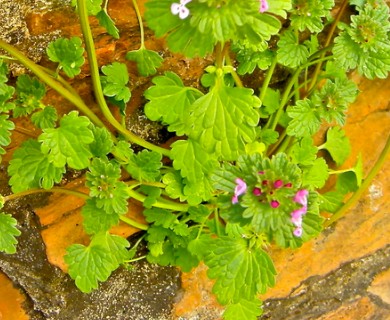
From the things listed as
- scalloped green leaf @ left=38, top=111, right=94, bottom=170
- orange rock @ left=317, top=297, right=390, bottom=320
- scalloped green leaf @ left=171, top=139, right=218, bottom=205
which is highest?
scalloped green leaf @ left=38, top=111, right=94, bottom=170

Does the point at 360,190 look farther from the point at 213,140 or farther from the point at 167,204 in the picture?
the point at 213,140

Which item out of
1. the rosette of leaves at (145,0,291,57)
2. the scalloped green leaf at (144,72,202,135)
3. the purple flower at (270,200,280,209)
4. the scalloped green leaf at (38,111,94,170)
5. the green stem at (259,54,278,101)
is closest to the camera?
the rosette of leaves at (145,0,291,57)

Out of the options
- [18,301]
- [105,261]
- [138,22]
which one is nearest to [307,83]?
[138,22]

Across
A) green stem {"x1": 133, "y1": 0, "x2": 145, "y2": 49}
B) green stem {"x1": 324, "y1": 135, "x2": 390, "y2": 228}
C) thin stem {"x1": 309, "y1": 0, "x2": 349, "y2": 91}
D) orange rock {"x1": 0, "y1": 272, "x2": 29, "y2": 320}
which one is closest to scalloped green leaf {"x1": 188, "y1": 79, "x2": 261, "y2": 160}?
green stem {"x1": 133, "y1": 0, "x2": 145, "y2": 49}

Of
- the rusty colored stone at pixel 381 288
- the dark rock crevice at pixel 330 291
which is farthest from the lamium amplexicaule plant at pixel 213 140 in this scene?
the rusty colored stone at pixel 381 288

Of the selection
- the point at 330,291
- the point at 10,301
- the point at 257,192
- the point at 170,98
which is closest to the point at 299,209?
the point at 257,192

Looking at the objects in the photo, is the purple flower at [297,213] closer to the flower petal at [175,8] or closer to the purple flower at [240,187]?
the purple flower at [240,187]

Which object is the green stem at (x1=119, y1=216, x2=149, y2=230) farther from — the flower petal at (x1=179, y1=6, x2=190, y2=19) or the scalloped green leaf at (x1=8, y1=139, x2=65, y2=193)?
the flower petal at (x1=179, y1=6, x2=190, y2=19)

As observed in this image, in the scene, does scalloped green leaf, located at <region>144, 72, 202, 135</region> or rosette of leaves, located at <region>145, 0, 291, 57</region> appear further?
scalloped green leaf, located at <region>144, 72, 202, 135</region>
